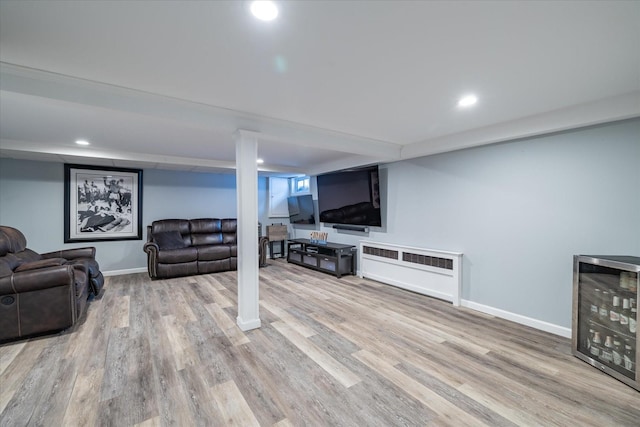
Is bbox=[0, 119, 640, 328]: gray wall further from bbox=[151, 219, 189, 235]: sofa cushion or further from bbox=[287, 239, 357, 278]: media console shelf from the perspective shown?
bbox=[151, 219, 189, 235]: sofa cushion

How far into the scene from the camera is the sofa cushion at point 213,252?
17.6ft

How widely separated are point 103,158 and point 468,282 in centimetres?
587

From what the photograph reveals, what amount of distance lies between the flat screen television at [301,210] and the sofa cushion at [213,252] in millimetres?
2016

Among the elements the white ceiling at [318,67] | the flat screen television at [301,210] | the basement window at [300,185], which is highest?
the white ceiling at [318,67]

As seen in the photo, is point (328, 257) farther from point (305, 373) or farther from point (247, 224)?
point (305, 373)

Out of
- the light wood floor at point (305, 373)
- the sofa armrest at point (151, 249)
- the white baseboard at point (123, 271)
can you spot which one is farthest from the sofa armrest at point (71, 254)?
the light wood floor at point (305, 373)

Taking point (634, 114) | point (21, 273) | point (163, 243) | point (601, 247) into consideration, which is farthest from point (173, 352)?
point (634, 114)

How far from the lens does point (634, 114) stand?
90.0 inches

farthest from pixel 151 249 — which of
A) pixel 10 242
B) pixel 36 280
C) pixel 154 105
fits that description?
pixel 154 105

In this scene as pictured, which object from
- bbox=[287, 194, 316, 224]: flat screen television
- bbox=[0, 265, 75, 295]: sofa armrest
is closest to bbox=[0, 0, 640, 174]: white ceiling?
bbox=[0, 265, 75, 295]: sofa armrest

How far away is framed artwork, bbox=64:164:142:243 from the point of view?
5.01 metres

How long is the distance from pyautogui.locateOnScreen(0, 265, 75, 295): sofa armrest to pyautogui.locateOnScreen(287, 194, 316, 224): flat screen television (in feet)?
14.8

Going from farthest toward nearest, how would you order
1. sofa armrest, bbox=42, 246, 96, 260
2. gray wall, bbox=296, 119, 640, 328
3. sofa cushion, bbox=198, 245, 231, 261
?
1. sofa cushion, bbox=198, 245, 231, 261
2. sofa armrest, bbox=42, 246, 96, 260
3. gray wall, bbox=296, 119, 640, 328

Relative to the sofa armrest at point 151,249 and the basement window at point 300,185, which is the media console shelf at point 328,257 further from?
the sofa armrest at point 151,249
